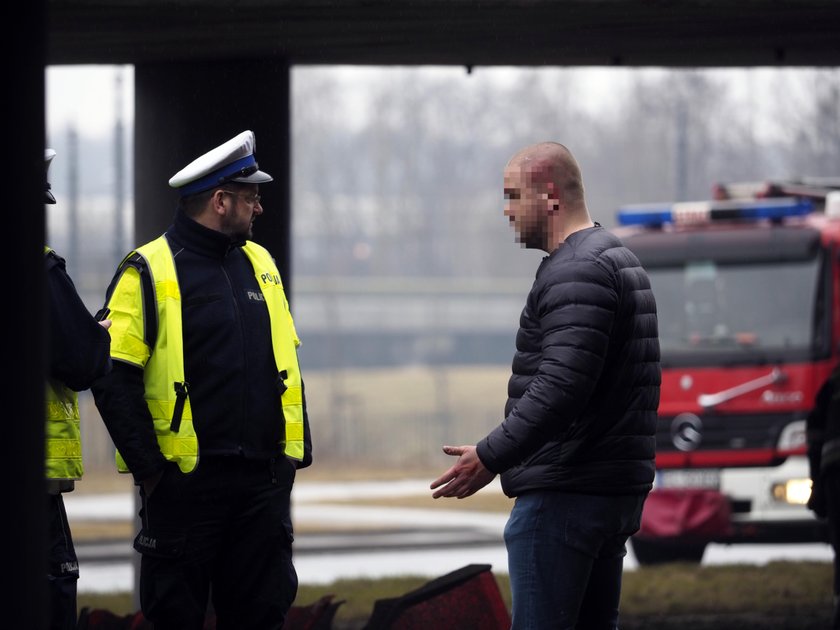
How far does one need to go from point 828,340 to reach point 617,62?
3.80 metres

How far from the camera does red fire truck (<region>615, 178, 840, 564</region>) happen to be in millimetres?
10016

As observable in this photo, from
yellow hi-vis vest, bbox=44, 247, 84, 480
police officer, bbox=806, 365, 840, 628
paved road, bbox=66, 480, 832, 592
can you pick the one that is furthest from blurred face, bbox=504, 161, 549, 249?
paved road, bbox=66, 480, 832, 592

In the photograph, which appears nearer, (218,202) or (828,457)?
(218,202)

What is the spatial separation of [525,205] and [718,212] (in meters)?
6.85

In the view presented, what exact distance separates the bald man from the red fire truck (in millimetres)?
5966

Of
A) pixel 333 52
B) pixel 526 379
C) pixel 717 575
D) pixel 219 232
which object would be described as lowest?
pixel 717 575

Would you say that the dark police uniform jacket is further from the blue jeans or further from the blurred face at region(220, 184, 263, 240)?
the blue jeans

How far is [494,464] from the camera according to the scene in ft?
13.3

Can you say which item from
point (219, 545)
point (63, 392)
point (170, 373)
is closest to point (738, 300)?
point (219, 545)

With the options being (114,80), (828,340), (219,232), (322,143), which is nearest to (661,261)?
(828,340)

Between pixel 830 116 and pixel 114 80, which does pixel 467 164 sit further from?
pixel 114 80

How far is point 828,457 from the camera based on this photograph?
6.01 meters

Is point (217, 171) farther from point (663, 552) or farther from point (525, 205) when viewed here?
point (663, 552)

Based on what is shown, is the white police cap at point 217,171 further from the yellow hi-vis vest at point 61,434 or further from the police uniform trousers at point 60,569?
the police uniform trousers at point 60,569
